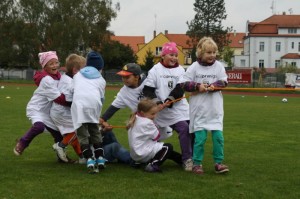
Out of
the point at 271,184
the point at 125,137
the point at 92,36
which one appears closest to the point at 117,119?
the point at 125,137

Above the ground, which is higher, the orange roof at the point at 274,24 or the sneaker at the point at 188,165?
the orange roof at the point at 274,24

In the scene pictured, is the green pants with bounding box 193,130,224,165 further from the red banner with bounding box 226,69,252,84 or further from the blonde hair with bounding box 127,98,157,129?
the red banner with bounding box 226,69,252,84

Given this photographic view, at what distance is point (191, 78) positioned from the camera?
687 cm

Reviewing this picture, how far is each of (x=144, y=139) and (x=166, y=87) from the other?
885mm

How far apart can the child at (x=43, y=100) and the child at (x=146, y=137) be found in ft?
3.70

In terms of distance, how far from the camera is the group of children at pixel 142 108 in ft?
21.9

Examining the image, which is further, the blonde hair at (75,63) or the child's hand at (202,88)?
the blonde hair at (75,63)

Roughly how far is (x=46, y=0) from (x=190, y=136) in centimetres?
5617

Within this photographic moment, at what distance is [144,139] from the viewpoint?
683 cm

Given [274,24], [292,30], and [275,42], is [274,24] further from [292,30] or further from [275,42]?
[292,30]

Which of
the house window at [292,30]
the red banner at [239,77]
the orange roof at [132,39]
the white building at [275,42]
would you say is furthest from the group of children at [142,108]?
the orange roof at [132,39]

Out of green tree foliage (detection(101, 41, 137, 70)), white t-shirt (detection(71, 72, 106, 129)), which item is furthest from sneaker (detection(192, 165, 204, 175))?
green tree foliage (detection(101, 41, 137, 70))

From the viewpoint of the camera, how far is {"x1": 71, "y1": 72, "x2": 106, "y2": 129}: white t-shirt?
6.52 metres

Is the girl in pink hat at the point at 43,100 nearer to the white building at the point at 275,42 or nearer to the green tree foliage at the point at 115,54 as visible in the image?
the green tree foliage at the point at 115,54
